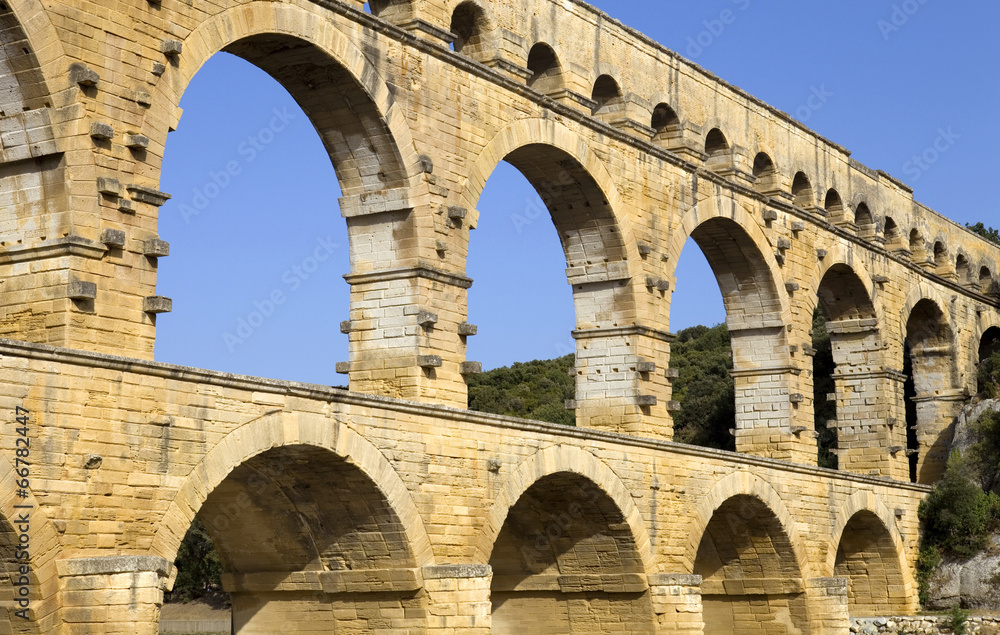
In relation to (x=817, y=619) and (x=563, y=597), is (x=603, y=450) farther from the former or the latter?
(x=817, y=619)

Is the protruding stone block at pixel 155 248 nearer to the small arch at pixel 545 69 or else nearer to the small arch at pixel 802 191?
the small arch at pixel 545 69

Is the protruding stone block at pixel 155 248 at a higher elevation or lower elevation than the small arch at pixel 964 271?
lower

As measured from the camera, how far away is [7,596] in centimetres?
1118

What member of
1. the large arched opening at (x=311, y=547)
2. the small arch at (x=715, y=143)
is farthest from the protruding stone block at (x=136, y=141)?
the small arch at (x=715, y=143)

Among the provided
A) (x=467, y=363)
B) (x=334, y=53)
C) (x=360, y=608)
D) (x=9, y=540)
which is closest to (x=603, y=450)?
(x=467, y=363)

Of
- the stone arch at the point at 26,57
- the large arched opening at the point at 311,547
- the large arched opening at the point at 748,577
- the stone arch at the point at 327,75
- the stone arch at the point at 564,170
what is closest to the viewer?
the stone arch at the point at 26,57

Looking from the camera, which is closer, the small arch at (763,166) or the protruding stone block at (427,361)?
the protruding stone block at (427,361)

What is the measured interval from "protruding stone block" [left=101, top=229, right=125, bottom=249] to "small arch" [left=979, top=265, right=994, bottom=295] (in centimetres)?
2784

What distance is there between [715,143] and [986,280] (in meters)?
14.7

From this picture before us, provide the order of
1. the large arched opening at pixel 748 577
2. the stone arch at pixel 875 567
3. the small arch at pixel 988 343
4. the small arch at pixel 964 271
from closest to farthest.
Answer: the large arched opening at pixel 748 577 < the stone arch at pixel 875 567 < the small arch at pixel 964 271 < the small arch at pixel 988 343

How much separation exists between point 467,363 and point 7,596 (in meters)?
7.05

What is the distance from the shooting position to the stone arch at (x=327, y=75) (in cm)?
1455

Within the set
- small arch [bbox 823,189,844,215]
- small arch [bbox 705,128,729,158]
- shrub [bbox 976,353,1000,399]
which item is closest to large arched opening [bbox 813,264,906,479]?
small arch [bbox 823,189,844,215]

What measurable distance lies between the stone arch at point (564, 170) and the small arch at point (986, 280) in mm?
18294
